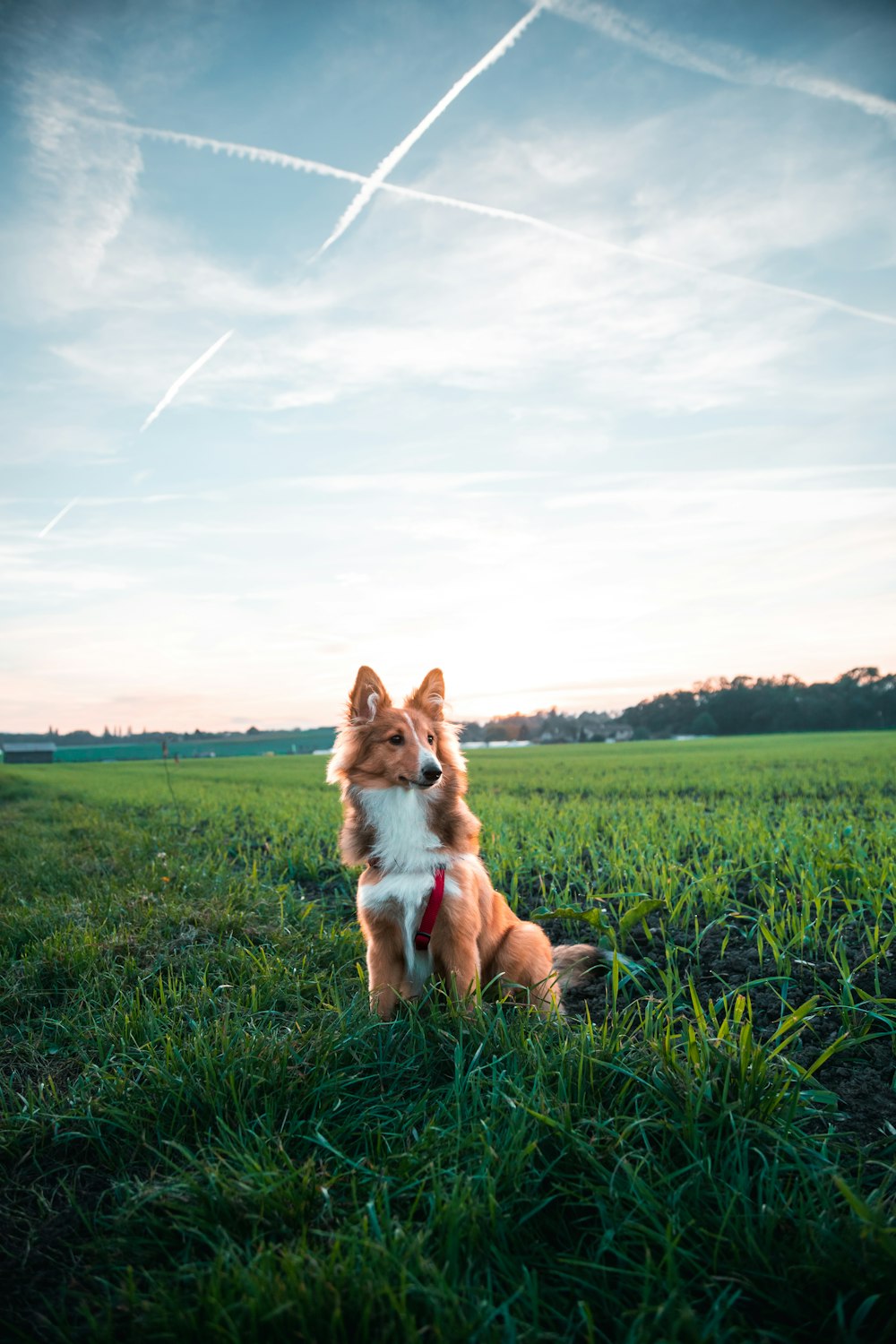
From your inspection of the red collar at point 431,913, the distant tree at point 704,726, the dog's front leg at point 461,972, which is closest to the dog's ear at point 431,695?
the red collar at point 431,913

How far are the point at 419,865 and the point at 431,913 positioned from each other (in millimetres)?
232

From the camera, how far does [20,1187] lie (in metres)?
2.61

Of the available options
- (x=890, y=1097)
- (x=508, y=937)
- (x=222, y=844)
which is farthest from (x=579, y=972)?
(x=222, y=844)

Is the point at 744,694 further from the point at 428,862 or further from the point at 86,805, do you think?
the point at 428,862

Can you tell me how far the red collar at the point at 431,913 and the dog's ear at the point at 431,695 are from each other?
0.90m

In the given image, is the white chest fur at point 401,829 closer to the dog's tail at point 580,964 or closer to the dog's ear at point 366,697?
the dog's ear at point 366,697

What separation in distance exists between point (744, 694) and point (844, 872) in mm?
55314

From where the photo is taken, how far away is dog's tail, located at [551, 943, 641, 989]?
4053 mm

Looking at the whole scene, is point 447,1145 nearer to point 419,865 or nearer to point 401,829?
point 419,865

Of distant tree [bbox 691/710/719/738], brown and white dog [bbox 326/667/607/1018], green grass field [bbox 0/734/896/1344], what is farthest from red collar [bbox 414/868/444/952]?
distant tree [bbox 691/710/719/738]

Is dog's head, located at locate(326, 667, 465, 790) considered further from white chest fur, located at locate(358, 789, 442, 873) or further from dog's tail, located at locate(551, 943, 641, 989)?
dog's tail, located at locate(551, 943, 641, 989)

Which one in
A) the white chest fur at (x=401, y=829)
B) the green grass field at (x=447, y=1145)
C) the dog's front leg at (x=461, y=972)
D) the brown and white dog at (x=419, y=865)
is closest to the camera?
the green grass field at (x=447, y=1145)

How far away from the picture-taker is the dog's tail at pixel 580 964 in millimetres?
4053

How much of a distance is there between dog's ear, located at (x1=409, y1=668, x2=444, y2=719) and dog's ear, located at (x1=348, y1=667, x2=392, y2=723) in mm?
160
